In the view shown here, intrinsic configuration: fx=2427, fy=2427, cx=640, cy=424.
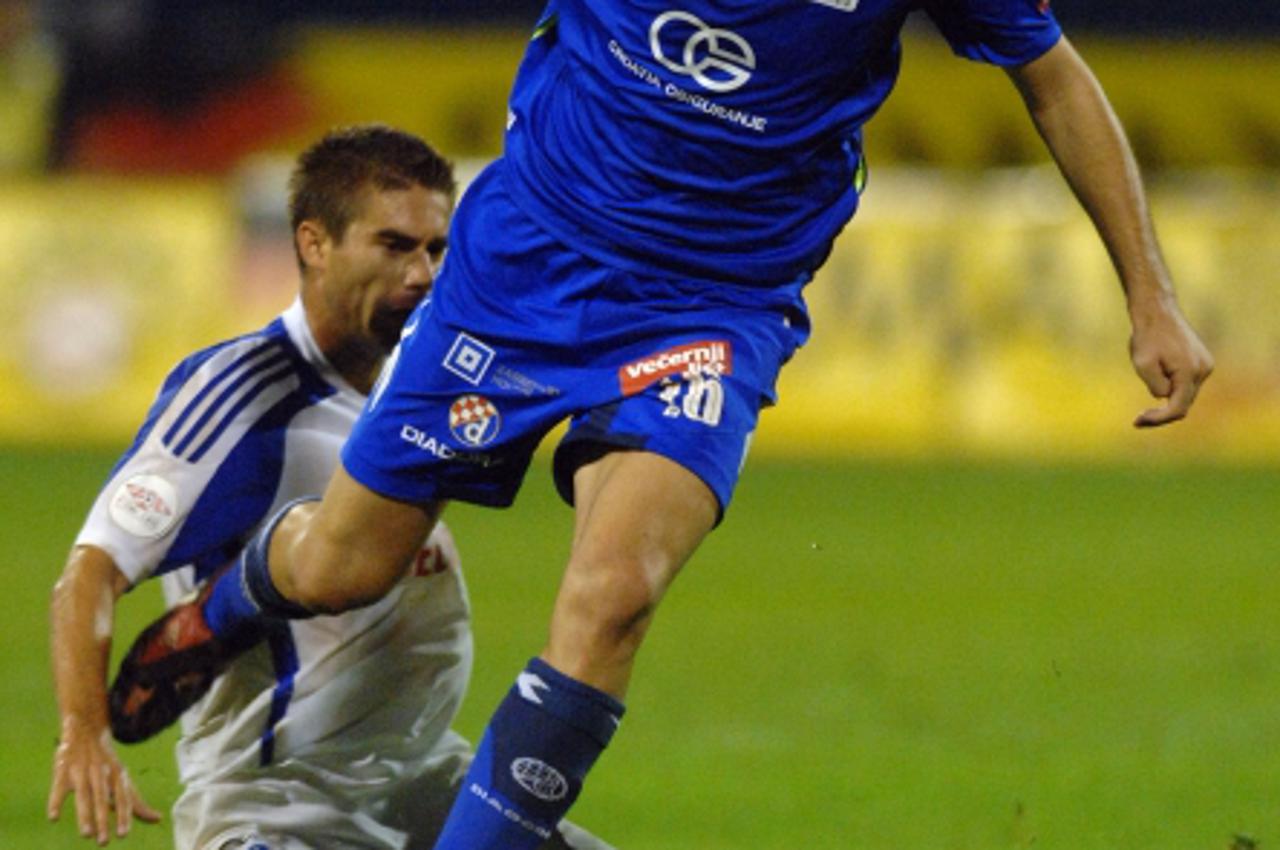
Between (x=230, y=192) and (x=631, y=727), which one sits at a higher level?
(x=631, y=727)

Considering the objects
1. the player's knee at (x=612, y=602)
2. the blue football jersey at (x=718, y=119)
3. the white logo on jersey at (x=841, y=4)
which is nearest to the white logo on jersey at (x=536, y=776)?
the player's knee at (x=612, y=602)

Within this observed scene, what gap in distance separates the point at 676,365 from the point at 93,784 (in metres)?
1.22

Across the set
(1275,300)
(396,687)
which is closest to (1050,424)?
(1275,300)

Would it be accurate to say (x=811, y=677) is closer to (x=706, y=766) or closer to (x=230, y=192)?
(x=706, y=766)

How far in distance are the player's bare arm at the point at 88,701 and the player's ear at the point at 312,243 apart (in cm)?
79

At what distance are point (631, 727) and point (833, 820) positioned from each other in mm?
1606

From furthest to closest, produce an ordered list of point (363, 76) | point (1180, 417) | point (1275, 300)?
point (363, 76) → point (1275, 300) → point (1180, 417)

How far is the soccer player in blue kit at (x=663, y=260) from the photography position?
3.91 meters

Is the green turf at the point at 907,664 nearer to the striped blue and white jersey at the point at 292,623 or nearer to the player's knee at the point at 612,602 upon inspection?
the striped blue and white jersey at the point at 292,623

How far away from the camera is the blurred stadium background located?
6.64m

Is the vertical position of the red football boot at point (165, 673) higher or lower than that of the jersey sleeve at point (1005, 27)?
lower

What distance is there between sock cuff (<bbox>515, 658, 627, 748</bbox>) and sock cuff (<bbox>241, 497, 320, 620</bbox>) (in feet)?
2.57

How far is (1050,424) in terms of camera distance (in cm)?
1625

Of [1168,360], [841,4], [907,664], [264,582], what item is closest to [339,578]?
[264,582]
